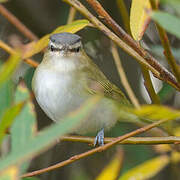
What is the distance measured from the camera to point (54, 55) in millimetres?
2162

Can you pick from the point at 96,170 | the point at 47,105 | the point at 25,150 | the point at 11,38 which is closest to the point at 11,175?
the point at 25,150

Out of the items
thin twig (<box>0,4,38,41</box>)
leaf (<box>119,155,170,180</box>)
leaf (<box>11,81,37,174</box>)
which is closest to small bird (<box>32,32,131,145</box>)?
thin twig (<box>0,4,38,41</box>)

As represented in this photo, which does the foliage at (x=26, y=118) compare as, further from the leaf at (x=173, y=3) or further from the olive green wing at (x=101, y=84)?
the olive green wing at (x=101, y=84)

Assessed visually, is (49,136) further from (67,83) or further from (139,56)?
(67,83)

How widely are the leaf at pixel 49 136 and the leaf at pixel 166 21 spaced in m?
0.18

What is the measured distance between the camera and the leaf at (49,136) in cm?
63

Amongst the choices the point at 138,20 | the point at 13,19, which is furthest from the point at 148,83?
the point at 13,19

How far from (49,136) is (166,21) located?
29 cm

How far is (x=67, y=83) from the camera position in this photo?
6.86 feet

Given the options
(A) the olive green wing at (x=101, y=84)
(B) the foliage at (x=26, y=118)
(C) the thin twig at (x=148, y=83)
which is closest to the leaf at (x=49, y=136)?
(B) the foliage at (x=26, y=118)

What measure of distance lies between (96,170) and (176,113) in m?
1.98

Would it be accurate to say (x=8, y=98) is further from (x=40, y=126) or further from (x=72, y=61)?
(x=40, y=126)

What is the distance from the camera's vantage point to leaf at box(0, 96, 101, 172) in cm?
63

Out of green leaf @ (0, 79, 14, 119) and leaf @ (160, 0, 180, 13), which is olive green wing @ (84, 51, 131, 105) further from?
leaf @ (160, 0, 180, 13)
